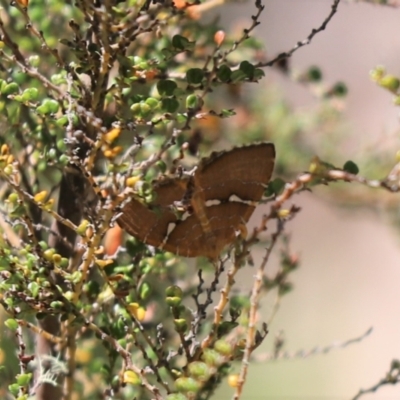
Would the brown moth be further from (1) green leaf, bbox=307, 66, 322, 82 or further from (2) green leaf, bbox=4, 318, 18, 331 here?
(1) green leaf, bbox=307, 66, 322, 82

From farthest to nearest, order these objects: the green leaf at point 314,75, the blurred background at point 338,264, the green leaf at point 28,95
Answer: the blurred background at point 338,264, the green leaf at point 314,75, the green leaf at point 28,95

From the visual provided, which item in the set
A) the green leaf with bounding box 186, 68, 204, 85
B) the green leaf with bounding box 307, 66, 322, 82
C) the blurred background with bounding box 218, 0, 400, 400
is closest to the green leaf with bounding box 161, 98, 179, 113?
the green leaf with bounding box 186, 68, 204, 85

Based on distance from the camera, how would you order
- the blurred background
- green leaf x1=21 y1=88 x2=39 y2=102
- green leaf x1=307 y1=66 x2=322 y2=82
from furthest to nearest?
1. the blurred background
2. green leaf x1=307 y1=66 x2=322 y2=82
3. green leaf x1=21 y1=88 x2=39 y2=102

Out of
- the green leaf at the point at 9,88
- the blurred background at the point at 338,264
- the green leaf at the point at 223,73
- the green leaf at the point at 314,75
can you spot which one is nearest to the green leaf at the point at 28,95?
the green leaf at the point at 9,88

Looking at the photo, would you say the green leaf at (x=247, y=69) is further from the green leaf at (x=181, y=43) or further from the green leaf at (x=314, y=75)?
the green leaf at (x=314, y=75)

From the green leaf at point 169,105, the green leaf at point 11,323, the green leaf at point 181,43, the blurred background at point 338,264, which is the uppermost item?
the blurred background at point 338,264

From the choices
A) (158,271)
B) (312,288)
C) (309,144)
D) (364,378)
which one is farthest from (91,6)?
(312,288)

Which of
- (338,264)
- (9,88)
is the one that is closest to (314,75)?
(9,88)

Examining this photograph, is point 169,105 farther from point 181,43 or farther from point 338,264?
point 338,264

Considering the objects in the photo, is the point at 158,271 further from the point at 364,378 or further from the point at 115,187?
the point at 364,378
